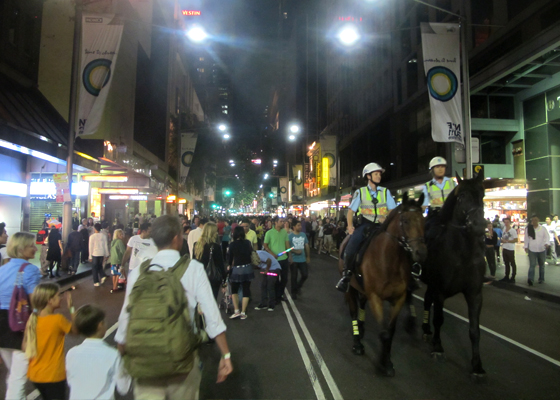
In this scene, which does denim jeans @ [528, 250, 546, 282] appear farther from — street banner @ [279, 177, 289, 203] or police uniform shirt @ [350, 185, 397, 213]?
street banner @ [279, 177, 289, 203]

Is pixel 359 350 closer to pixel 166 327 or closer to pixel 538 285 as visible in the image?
pixel 166 327

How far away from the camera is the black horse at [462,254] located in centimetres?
526

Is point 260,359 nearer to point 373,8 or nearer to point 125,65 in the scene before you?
point 125,65

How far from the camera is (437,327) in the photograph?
5918 mm

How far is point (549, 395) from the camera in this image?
4.61m

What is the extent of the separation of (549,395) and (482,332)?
2.73 m

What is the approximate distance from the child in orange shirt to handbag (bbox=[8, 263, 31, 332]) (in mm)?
538


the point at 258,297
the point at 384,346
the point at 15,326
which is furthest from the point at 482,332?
the point at 15,326

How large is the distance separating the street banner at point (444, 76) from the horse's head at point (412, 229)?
25.6 feet

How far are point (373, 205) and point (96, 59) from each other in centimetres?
1180

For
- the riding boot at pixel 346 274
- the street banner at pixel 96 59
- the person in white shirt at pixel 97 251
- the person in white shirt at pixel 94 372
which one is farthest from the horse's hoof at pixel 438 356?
the street banner at pixel 96 59

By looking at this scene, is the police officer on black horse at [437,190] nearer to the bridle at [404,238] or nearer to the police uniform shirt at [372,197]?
the police uniform shirt at [372,197]

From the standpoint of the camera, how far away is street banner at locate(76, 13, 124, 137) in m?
13.6

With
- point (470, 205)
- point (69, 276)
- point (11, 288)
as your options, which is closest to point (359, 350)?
point (470, 205)
